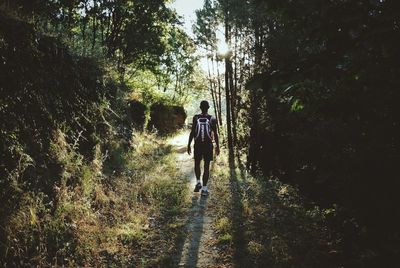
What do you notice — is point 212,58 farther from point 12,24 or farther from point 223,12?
point 12,24

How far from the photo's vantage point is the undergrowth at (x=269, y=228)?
5.13 metres

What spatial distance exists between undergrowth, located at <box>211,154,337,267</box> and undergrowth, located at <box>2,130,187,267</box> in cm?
100

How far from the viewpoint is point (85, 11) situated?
20.0 m

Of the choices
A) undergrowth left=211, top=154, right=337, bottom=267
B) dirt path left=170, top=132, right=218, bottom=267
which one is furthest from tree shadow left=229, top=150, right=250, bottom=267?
dirt path left=170, top=132, right=218, bottom=267

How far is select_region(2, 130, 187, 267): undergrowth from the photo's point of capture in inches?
179

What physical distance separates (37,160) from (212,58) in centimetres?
1581

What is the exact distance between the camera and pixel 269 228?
6.43 meters

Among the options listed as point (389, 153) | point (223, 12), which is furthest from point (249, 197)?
point (223, 12)

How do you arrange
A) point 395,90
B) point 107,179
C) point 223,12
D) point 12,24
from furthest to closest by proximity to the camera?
point 223,12 → point 107,179 → point 12,24 → point 395,90

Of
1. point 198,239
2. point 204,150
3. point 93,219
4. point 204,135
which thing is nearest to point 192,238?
point 198,239

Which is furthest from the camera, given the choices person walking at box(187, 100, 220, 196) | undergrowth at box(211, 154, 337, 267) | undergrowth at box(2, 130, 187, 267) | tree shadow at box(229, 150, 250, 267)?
person walking at box(187, 100, 220, 196)

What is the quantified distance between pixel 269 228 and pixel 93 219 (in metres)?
3.10

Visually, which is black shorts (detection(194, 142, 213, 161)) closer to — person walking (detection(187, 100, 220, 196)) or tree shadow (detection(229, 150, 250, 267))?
person walking (detection(187, 100, 220, 196))

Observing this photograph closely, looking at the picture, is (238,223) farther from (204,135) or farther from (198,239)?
(204,135)
